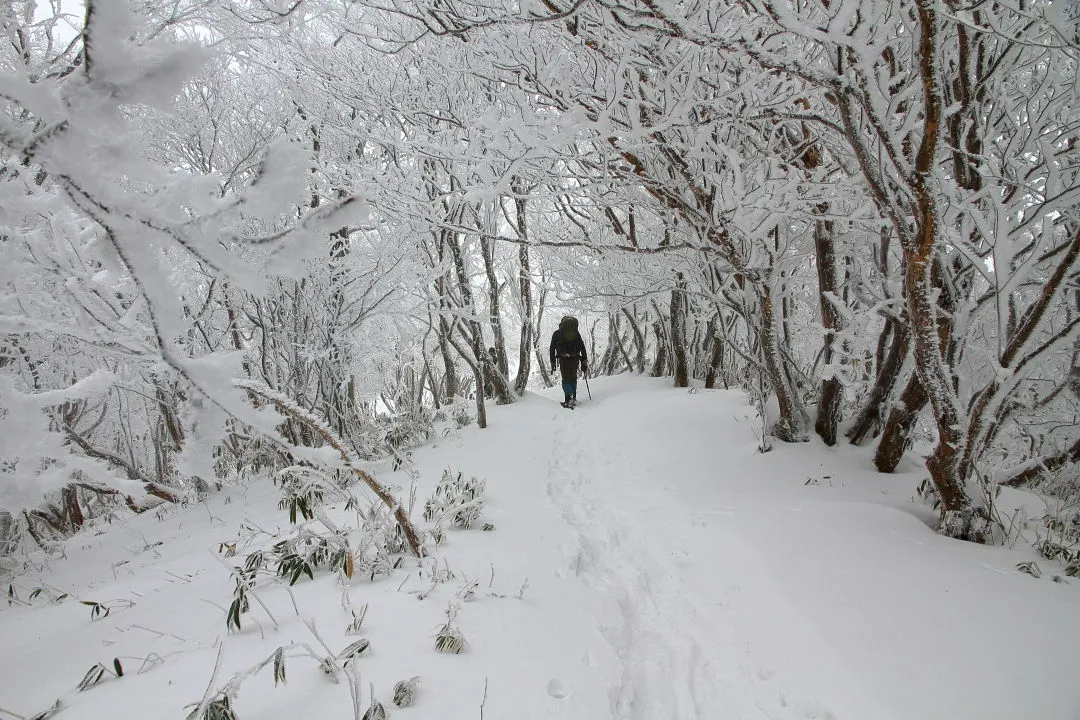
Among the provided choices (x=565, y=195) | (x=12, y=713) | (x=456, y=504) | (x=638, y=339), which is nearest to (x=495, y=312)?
(x=565, y=195)

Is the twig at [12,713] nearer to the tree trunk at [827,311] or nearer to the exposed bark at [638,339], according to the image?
the tree trunk at [827,311]

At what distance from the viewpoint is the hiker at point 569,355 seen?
955 centimetres

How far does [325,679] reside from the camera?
168cm

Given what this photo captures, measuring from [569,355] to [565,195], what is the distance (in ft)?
18.6

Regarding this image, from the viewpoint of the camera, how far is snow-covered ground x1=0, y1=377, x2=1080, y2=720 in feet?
5.72

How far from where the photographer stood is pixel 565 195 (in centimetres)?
416

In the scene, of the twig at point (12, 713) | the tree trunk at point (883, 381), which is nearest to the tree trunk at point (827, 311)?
the tree trunk at point (883, 381)

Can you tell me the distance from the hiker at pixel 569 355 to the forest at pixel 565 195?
2.56 metres

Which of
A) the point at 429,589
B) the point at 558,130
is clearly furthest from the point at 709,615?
the point at 558,130

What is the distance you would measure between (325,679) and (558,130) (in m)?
2.92

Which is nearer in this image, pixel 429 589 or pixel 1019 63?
pixel 429 589

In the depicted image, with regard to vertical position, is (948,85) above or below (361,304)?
above

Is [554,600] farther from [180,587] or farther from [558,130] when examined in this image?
[558,130]

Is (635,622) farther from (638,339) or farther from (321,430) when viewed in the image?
(638,339)
